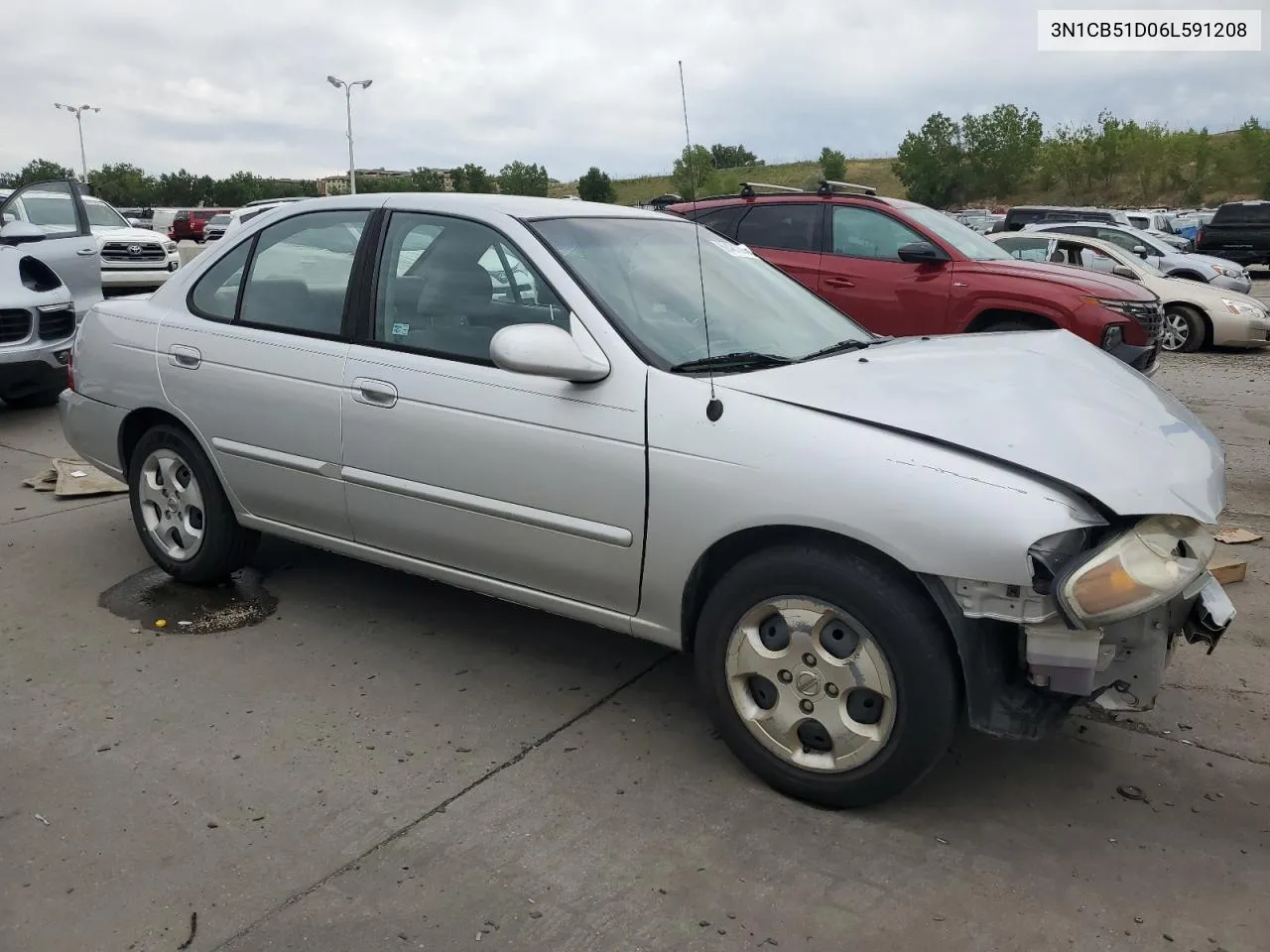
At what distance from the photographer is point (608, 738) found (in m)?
3.45

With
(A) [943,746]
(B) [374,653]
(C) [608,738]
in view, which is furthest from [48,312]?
(A) [943,746]

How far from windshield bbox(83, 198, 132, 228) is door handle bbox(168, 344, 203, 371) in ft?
45.0

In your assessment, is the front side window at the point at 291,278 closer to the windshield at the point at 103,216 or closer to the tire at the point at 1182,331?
the tire at the point at 1182,331

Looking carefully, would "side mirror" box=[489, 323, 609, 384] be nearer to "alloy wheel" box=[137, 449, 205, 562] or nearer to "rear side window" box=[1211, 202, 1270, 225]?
"alloy wheel" box=[137, 449, 205, 562]

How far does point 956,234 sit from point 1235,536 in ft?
13.9

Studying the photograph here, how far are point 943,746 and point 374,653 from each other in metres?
2.20

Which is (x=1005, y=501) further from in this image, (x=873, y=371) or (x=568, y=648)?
(x=568, y=648)

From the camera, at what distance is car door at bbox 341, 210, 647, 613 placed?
10.7 ft

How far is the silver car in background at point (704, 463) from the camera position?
271 cm

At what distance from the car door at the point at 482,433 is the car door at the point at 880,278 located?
17.4 ft

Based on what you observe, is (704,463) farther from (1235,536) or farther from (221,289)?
(1235,536)

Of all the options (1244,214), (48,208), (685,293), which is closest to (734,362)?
(685,293)

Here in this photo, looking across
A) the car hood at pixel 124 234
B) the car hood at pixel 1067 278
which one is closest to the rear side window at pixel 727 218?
the car hood at pixel 1067 278

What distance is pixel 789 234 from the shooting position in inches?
358
